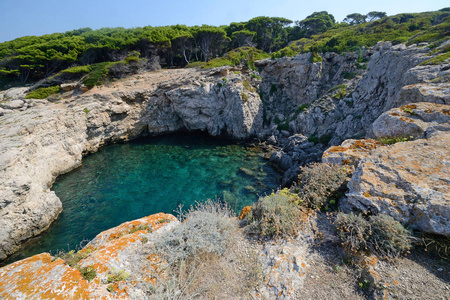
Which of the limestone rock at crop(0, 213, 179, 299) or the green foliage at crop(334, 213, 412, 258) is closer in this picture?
the limestone rock at crop(0, 213, 179, 299)

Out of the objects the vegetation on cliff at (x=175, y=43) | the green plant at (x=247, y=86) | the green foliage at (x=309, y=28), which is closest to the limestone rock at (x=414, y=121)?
the vegetation on cliff at (x=175, y=43)

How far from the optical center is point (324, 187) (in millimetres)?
5418

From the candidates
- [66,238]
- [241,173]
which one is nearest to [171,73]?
[241,173]

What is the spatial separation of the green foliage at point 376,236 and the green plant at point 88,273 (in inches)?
201

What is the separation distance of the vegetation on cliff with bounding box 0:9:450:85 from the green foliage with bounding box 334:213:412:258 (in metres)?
26.8

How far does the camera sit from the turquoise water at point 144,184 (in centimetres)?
1220

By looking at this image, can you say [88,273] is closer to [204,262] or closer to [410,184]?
[204,262]

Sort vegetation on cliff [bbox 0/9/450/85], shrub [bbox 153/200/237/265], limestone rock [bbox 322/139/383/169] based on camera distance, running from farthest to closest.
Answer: vegetation on cliff [bbox 0/9/450/85] → limestone rock [bbox 322/139/383/169] → shrub [bbox 153/200/237/265]

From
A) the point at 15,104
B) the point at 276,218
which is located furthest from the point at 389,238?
the point at 15,104

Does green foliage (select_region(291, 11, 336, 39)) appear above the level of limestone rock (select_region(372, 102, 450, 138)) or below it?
above

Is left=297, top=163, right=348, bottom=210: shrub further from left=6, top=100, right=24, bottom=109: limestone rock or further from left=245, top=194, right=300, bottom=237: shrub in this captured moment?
left=6, top=100, right=24, bottom=109: limestone rock

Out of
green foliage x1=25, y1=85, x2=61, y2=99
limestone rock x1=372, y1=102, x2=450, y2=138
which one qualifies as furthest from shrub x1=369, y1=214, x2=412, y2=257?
green foliage x1=25, y1=85, x2=61, y2=99

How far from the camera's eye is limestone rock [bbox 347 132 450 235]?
3.72 metres

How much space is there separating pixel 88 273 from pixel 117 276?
0.53 m
